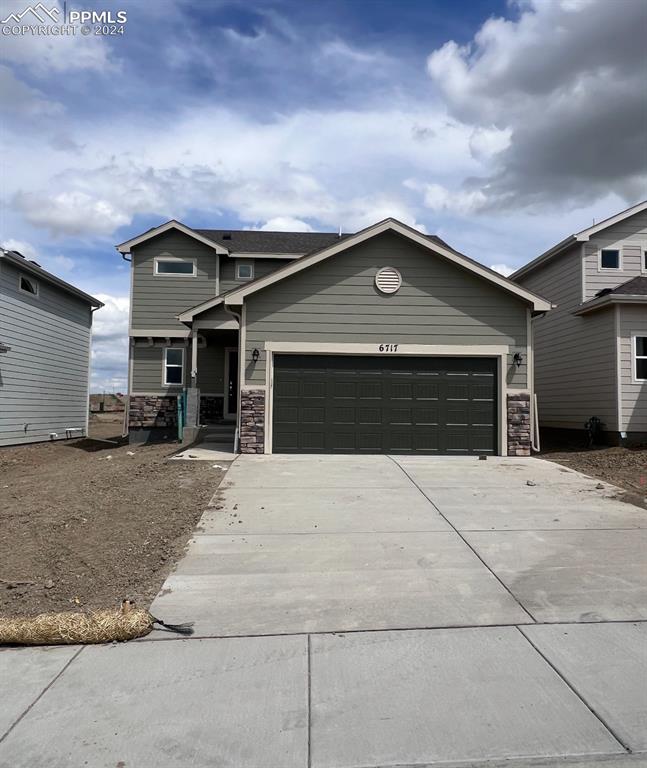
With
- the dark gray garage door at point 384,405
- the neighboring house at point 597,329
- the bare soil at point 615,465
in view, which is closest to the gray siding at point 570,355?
the neighboring house at point 597,329

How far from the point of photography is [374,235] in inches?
506

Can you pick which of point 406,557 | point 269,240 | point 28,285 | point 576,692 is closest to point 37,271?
point 28,285

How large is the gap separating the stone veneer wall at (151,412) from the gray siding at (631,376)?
39.8ft

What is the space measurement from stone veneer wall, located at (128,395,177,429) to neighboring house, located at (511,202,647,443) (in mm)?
11421

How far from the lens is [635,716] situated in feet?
10.3

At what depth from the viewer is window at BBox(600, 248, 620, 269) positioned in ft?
52.0

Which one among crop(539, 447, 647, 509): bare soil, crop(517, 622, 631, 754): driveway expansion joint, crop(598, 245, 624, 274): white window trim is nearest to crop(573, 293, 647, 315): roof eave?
crop(598, 245, 624, 274): white window trim

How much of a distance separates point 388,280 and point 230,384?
7.34 m

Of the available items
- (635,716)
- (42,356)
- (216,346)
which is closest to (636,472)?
(635,716)

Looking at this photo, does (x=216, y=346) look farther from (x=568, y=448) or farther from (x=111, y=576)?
(x=111, y=576)

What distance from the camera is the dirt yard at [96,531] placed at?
489cm

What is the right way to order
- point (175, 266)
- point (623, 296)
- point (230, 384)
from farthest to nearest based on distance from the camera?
point (230, 384) → point (175, 266) → point (623, 296)

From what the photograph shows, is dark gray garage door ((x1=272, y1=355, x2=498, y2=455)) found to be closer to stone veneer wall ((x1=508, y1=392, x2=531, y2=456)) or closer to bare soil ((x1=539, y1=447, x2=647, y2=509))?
stone veneer wall ((x1=508, y1=392, x2=531, y2=456))

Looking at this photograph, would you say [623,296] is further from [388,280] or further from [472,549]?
[472,549]
